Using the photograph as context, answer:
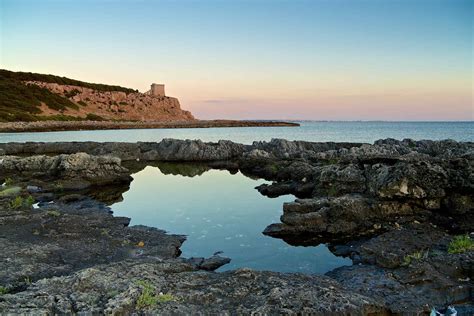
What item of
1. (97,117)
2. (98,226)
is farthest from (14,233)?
(97,117)

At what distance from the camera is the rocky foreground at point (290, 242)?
30.7 ft

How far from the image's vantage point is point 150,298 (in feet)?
30.1

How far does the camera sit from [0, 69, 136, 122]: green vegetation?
116m

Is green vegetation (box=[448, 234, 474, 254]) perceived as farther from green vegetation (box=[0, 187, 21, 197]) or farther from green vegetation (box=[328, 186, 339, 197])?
green vegetation (box=[0, 187, 21, 197])

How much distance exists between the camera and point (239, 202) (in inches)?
1035

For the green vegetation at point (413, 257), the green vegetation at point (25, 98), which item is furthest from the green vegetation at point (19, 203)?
the green vegetation at point (25, 98)

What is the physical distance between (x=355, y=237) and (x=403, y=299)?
736 cm

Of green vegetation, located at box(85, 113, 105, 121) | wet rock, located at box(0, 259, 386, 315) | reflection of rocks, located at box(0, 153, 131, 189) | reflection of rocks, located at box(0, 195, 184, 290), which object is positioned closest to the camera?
wet rock, located at box(0, 259, 386, 315)

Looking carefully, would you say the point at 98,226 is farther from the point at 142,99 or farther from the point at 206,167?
the point at 142,99

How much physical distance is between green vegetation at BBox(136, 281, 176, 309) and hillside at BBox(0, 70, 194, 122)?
11393 cm

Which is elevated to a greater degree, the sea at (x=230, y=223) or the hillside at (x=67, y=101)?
the hillside at (x=67, y=101)

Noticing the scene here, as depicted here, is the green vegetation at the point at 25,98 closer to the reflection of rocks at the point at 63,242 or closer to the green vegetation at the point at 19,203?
the green vegetation at the point at 19,203

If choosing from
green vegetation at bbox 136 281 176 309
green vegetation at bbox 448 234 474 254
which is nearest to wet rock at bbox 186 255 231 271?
green vegetation at bbox 136 281 176 309

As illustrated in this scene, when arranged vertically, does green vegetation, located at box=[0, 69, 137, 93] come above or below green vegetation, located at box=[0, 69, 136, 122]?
above
